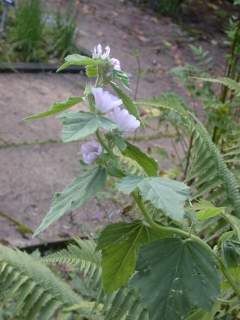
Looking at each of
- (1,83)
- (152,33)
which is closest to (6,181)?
(1,83)

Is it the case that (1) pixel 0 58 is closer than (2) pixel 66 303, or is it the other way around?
(2) pixel 66 303

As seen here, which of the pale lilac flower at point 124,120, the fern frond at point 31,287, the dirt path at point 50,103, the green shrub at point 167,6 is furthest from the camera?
the green shrub at point 167,6

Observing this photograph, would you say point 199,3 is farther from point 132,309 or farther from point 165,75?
point 132,309

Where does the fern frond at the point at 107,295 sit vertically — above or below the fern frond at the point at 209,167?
below

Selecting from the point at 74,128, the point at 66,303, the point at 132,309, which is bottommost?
the point at 66,303

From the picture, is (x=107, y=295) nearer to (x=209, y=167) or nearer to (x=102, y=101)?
(x=209, y=167)

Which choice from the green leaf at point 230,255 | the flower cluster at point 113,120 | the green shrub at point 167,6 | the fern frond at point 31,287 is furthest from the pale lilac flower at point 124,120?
the green shrub at point 167,6

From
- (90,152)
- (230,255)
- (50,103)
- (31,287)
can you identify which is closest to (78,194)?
(90,152)

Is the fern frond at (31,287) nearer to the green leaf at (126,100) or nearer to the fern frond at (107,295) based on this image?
the fern frond at (107,295)
